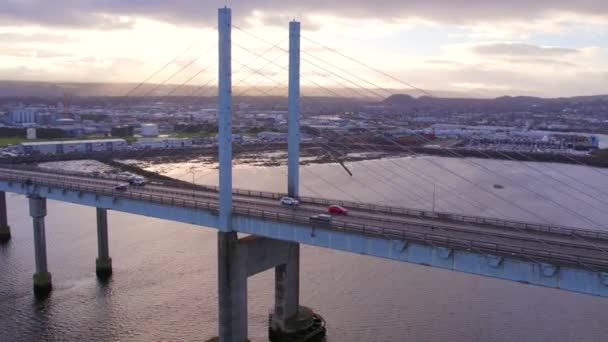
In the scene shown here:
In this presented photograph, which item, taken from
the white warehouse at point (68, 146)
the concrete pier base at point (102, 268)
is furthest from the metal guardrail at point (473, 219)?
the white warehouse at point (68, 146)

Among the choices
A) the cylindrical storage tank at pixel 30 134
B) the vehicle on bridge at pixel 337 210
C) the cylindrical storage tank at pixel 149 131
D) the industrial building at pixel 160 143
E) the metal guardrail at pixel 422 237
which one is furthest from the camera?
the cylindrical storage tank at pixel 149 131

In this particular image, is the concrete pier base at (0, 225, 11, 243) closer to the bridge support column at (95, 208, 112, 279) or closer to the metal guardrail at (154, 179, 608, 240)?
the bridge support column at (95, 208, 112, 279)

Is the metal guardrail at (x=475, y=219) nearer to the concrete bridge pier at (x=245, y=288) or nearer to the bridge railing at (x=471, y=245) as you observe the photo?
the concrete bridge pier at (x=245, y=288)

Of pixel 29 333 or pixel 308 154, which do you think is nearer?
pixel 29 333

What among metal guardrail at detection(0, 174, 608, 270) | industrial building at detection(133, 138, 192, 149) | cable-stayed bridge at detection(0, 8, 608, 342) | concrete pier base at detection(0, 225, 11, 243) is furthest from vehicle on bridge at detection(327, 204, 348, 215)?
industrial building at detection(133, 138, 192, 149)

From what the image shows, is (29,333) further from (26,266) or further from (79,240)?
(79,240)

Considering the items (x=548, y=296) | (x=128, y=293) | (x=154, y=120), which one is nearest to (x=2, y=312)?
(x=128, y=293)

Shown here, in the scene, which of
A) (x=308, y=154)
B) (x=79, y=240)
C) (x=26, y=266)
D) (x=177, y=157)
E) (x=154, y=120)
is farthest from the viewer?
(x=154, y=120)
